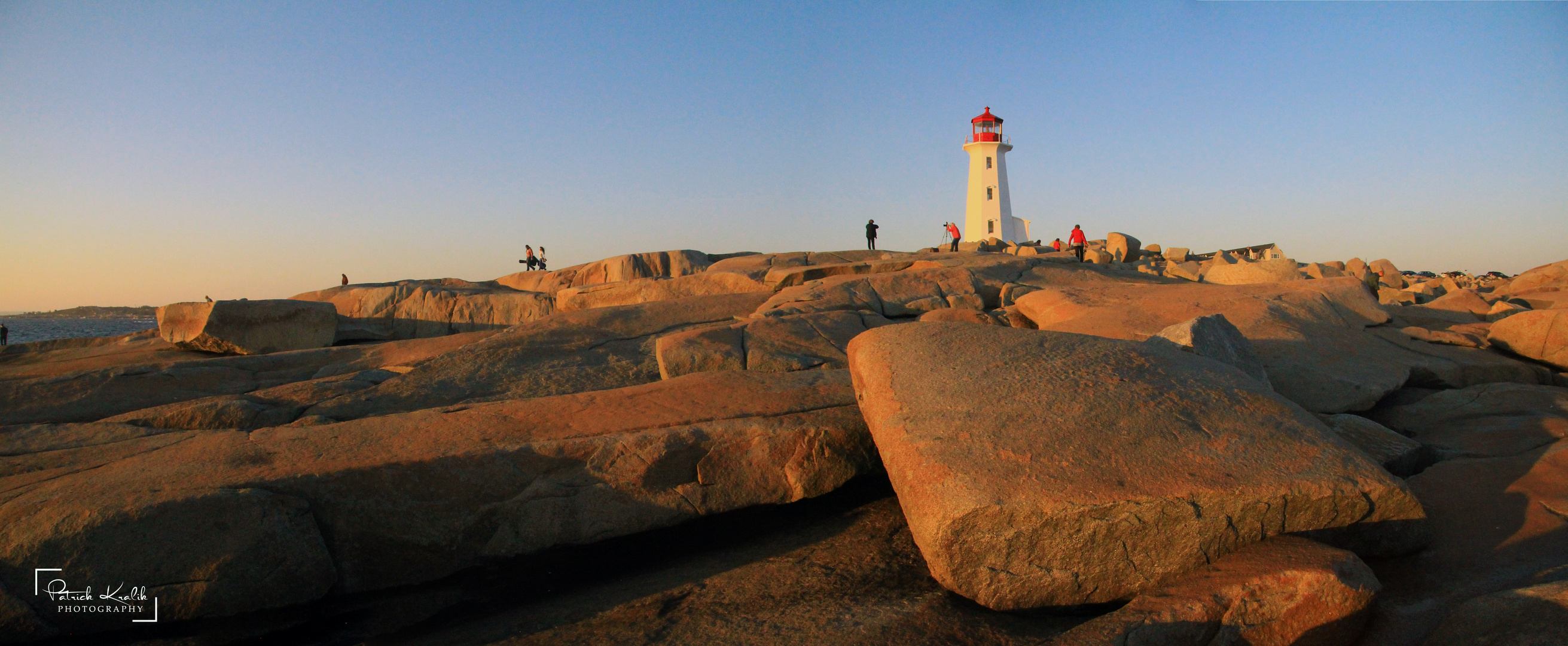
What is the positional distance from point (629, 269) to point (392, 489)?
13.7 metres

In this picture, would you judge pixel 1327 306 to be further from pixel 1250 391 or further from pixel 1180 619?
pixel 1180 619

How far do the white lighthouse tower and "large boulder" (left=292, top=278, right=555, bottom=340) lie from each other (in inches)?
923

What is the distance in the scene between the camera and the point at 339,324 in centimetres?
1355

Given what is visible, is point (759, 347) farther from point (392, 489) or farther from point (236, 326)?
point (236, 326)

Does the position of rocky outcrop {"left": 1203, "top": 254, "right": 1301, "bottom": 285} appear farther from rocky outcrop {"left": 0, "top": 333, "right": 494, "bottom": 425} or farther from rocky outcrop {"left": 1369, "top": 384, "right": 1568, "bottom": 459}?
rocky outcrop {"left": 0, "top": 333, "right": 494, "bottom": 425}

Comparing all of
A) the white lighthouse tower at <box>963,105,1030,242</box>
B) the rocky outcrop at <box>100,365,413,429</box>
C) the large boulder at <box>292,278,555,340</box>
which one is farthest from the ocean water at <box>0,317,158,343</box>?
the white lighthouse tower at <box>963,105,1030,242</box>

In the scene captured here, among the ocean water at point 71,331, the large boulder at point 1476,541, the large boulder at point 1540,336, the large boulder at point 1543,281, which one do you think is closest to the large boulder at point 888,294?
the large boulder at point 1540,336

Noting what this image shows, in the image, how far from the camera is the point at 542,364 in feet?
24.8

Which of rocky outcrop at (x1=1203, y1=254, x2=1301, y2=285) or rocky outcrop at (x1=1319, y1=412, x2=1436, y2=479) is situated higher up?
rocky outcrop at (x1=1203, y1=254, x2=1301, y2=285)

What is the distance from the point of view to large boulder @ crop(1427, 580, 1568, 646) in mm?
2717

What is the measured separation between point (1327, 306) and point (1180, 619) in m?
6.51

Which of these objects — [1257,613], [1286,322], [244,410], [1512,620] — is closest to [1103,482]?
[1257,613]

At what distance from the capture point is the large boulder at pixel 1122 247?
23.1 meters

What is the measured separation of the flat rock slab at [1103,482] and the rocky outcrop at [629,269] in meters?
13.6
